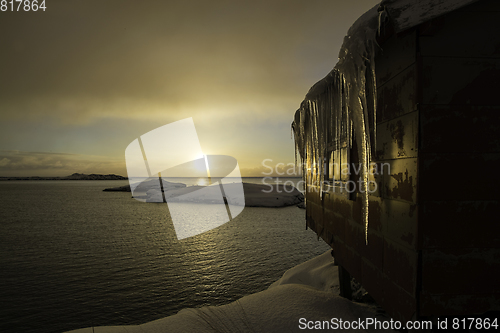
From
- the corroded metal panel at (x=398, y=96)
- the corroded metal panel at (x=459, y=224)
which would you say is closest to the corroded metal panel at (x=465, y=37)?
the corroded metal panel at (x=398, y=96)

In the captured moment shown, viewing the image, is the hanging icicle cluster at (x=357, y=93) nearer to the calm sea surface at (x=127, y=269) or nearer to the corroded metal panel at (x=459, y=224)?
the corroded metal panel at (x=459, y=224)

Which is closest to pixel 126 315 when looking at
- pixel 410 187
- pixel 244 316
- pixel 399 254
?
pixel 244 316

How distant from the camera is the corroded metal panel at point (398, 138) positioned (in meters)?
2.68

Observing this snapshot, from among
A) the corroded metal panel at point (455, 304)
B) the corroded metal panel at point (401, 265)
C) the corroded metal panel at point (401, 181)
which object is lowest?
the corroded metal panel at point (455, 304)

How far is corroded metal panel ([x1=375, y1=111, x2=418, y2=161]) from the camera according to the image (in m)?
2.68

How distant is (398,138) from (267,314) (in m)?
3.86

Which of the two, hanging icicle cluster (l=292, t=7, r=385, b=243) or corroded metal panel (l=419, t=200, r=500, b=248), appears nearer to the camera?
corroded metal panel (l=419, t=200, r=500, b=248)

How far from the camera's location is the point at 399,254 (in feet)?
9.55

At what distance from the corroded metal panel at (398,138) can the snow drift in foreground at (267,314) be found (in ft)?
10.1

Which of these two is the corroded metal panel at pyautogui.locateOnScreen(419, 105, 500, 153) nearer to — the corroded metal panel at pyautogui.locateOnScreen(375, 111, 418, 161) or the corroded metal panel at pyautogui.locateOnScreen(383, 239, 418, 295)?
the corroded metal panel at pyautogui.locateOnScreen(375, 111, 418, 161)

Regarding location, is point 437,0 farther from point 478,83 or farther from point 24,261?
point 24,261

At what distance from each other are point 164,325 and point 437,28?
5962 millimetres

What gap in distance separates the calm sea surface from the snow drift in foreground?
7.30 ft

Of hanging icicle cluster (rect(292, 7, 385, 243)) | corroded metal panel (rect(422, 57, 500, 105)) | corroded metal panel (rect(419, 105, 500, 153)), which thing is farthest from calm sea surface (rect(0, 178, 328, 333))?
corroded metal panel (rect(422, 57, 500, 105))
